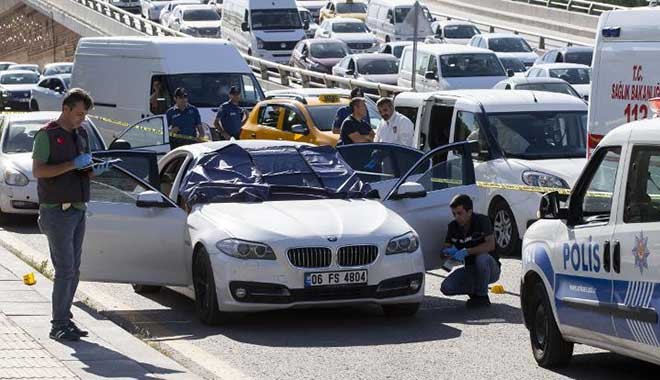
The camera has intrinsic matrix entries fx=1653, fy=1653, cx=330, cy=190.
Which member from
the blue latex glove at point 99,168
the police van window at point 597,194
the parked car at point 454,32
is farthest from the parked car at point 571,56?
the police van window at point 597,194

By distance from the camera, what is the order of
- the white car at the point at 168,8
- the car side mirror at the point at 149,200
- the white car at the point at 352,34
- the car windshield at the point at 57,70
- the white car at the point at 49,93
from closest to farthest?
the car side mirror at the point at 149,200 < the white car at the point at 49,93 < the car windshield at the point at 57,70 < the white car at the point at 352,34 < the white car at the point at 168,8

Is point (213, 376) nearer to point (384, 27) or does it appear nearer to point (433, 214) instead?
point (433, 214)

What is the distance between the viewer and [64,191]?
11406 millimetres

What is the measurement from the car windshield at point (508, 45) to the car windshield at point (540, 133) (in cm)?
3019

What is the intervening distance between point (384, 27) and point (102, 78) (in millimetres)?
31517

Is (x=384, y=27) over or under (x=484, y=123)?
under

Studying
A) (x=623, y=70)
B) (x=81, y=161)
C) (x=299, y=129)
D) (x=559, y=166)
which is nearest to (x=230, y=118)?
(x=299, y=129)

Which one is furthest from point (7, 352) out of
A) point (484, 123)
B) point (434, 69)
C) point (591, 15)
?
point (591, 15)

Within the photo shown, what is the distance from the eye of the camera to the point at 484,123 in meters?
18.4

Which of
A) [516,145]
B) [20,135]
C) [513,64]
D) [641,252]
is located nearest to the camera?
[641,252]

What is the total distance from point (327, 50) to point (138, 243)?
119 feet

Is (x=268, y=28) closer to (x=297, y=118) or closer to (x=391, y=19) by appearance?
(x=391, y=19)

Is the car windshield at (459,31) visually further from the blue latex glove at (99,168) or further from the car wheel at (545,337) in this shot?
the car wheel at (545,337)

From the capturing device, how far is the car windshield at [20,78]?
53938mm
